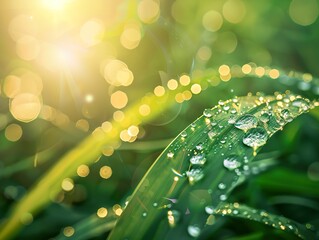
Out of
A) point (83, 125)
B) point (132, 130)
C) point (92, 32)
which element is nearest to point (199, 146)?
point (132, 130)

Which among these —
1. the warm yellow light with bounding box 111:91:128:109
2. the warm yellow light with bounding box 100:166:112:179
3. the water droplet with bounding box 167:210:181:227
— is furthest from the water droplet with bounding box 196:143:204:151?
the warm yellow light with bounding box 111:91:128:109

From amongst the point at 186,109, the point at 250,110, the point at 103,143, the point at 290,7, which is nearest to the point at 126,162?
the point at 186,109

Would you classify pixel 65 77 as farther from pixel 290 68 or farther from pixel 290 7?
pixel 290 7

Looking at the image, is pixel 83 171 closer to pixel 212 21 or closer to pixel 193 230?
pixel 193 230

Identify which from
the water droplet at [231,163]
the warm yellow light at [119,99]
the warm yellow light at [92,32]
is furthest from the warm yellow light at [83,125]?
the water droplet at [231,163]

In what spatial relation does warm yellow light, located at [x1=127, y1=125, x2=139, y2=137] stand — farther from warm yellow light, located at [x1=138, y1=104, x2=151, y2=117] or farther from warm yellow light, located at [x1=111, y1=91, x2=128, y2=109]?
warm yellow light, located at [x1=111, y1=91, x2=128, y2=109]

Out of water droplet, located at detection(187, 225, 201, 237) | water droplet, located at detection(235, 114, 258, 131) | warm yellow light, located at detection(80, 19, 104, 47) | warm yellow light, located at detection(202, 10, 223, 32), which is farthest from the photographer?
warm yellow light, located at detection(202, 10, 223, 32)
